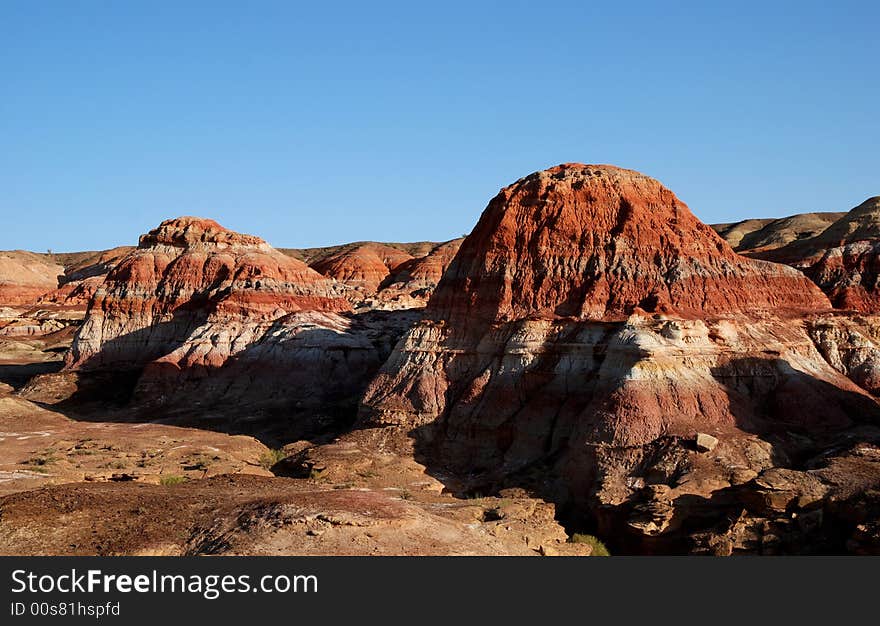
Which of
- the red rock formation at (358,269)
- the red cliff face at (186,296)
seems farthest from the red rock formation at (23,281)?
the red cliff face at (186,296)

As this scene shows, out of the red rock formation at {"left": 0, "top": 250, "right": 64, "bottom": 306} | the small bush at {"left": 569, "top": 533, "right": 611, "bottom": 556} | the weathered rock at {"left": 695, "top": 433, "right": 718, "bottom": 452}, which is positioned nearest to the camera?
the small bush at {"left": 569, "top": 533, "right": 611, "bottom": 556}

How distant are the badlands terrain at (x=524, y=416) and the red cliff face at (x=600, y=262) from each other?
0.35ft

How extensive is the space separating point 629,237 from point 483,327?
7375 millimetres

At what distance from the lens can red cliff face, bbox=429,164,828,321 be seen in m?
33.1

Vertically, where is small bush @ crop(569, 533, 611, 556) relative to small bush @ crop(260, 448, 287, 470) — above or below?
below

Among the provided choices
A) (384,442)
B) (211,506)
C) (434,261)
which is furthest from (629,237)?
(434,261)

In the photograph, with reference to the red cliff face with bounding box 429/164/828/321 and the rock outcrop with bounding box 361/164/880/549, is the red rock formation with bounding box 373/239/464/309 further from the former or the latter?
the rock outcrop with bounding box 361/164/880/549

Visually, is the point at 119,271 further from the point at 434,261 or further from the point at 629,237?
the point at 434,261

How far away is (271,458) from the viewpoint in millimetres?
32969

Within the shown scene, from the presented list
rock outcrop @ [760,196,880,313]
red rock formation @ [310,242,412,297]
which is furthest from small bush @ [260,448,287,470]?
red rock formation @ [310,242,412,297]

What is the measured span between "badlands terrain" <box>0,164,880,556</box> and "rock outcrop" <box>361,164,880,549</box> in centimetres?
10

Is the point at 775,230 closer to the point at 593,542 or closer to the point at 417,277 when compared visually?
the point at 417,277

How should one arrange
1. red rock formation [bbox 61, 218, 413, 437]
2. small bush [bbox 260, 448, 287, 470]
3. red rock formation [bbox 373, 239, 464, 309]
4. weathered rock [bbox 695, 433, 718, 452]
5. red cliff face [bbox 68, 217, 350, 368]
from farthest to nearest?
red rock formation [bbox 373, 239, 464, 309], red cliff face [bbox 68, 217, 350, 368], red rock formation [bbox 61, 218, 413, 437], small bush [bbox 260, 448, 287, 470], weathered rock [bbox 695, 433, 718, 452]

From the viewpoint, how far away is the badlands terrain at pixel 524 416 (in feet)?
68.5
